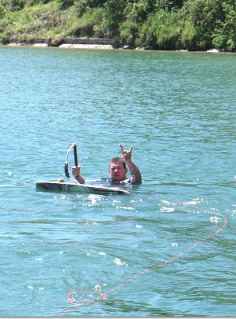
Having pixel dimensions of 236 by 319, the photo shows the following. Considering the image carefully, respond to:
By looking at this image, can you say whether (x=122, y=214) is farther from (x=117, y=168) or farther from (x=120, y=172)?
(x=120, y=172)

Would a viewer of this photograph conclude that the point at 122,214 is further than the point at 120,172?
No

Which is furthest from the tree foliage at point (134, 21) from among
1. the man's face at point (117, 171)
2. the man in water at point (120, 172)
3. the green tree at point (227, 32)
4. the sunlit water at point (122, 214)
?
the man's face at point (117, 171)

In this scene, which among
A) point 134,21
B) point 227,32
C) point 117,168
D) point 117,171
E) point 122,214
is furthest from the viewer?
point 134,21

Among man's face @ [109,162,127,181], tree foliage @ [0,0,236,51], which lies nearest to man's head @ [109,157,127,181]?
man's face @ [109,162,127,181]

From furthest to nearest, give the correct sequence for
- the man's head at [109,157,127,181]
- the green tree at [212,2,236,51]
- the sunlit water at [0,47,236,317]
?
the green tree at [212,2,236,51] → the man's head at [109,157,127,181] → the sunlit water at [0,47,236,317]

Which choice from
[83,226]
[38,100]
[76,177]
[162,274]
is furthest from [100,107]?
[162,274]

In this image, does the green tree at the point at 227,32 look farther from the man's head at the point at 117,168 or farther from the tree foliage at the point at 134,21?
the man's head at the point at 117,168

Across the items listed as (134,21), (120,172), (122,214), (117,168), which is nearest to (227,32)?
(134,21)

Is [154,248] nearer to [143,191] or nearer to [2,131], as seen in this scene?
[143,191]

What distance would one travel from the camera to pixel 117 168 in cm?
1589

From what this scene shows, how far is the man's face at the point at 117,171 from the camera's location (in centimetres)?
1588

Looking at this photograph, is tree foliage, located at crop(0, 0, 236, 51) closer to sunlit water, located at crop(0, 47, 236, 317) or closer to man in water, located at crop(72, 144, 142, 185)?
sunlit water, located at crop(0, 47, 236, 317)

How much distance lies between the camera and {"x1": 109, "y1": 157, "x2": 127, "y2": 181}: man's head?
1586cm

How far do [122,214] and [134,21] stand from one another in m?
71.6
